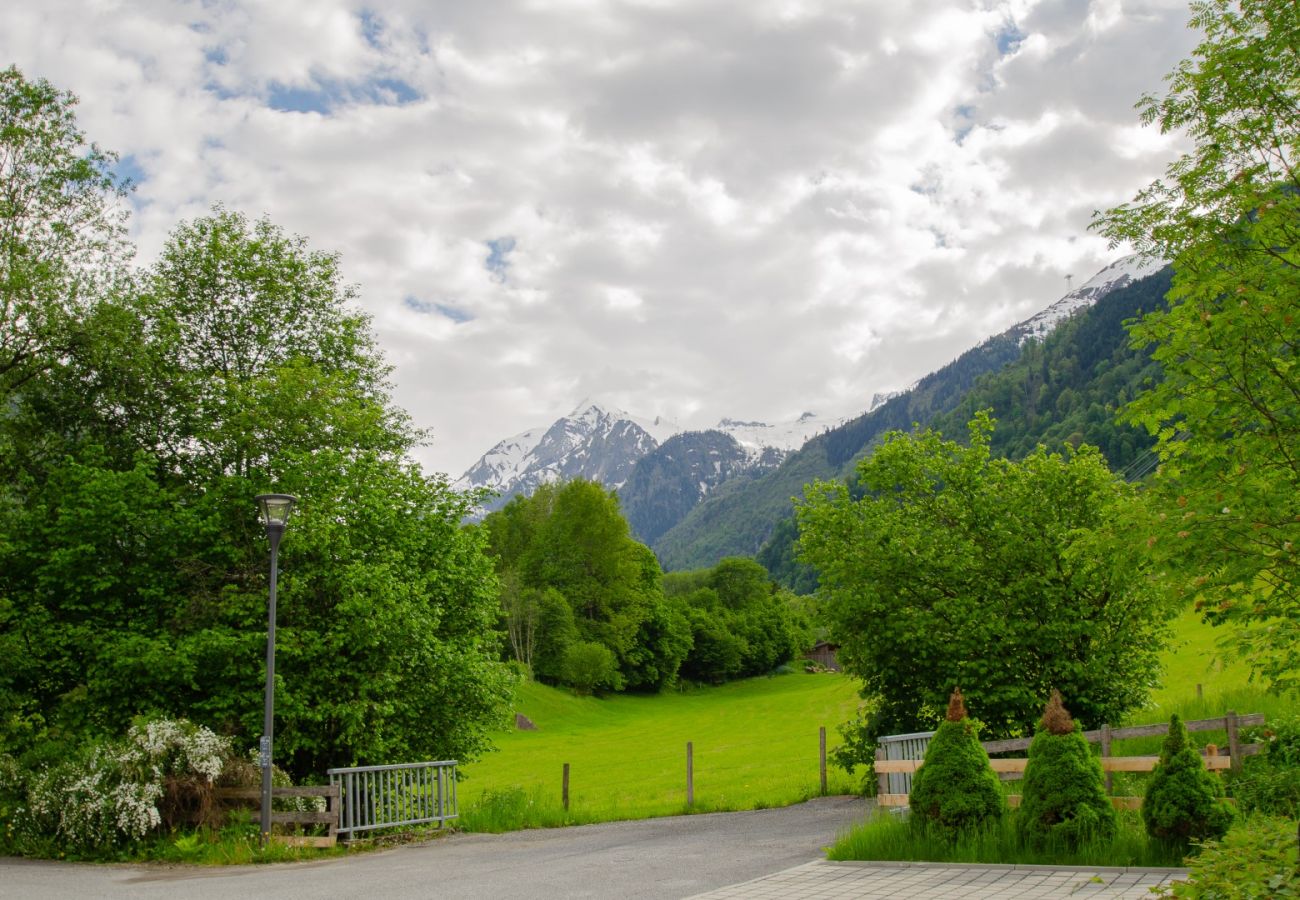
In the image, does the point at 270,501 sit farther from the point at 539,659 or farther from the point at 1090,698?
the point at 539,659

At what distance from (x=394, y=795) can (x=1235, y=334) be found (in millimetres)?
15321

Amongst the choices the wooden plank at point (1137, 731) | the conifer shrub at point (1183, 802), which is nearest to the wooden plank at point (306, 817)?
the wooden plank at point (1137, 731)

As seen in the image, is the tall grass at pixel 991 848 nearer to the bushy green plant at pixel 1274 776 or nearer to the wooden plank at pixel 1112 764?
the wooden plank at pixel 1112 764

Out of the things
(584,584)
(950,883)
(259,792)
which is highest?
(584,584)

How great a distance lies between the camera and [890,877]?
11.2m

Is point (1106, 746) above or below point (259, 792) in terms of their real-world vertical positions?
above

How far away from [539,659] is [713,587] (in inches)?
1924

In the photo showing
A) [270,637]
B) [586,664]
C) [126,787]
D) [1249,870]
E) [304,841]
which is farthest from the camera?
[586,664]

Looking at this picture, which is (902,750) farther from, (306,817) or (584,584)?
(584,584)

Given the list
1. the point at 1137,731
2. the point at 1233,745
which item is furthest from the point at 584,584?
the point at 1233,745

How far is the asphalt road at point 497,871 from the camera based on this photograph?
11805mm

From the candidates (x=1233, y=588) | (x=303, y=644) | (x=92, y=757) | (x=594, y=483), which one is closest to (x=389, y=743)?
(x=303, y=644)

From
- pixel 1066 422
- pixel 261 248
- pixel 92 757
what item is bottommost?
pixel 92 757

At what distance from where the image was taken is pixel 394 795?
1791 centimetres
